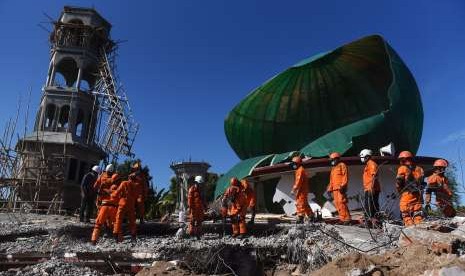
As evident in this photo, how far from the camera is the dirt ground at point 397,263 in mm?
3980

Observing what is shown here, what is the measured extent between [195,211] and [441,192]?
4.93m

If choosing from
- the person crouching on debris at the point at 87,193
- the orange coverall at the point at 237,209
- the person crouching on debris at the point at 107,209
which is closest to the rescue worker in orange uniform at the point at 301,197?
the orange coverall at the point at 237,209

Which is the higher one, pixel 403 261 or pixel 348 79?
pixel 348 79

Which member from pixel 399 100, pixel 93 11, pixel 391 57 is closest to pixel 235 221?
pixel 399 100

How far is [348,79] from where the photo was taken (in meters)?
18.9

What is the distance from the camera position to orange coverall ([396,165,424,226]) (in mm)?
7219

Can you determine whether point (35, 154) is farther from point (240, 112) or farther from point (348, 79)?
→ point (348, 79)

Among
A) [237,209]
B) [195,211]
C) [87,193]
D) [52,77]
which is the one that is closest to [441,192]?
[237,209]

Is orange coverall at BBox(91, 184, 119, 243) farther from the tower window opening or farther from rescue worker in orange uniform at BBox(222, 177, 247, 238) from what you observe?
the tower window opening

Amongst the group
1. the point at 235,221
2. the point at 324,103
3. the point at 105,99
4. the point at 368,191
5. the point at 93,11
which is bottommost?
Answer: the point at 235,221

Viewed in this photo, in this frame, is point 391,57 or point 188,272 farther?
point 391,57

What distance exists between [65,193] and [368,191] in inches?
812

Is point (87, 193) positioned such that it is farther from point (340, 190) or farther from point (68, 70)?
point (68, 70)

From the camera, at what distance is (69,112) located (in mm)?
27766
